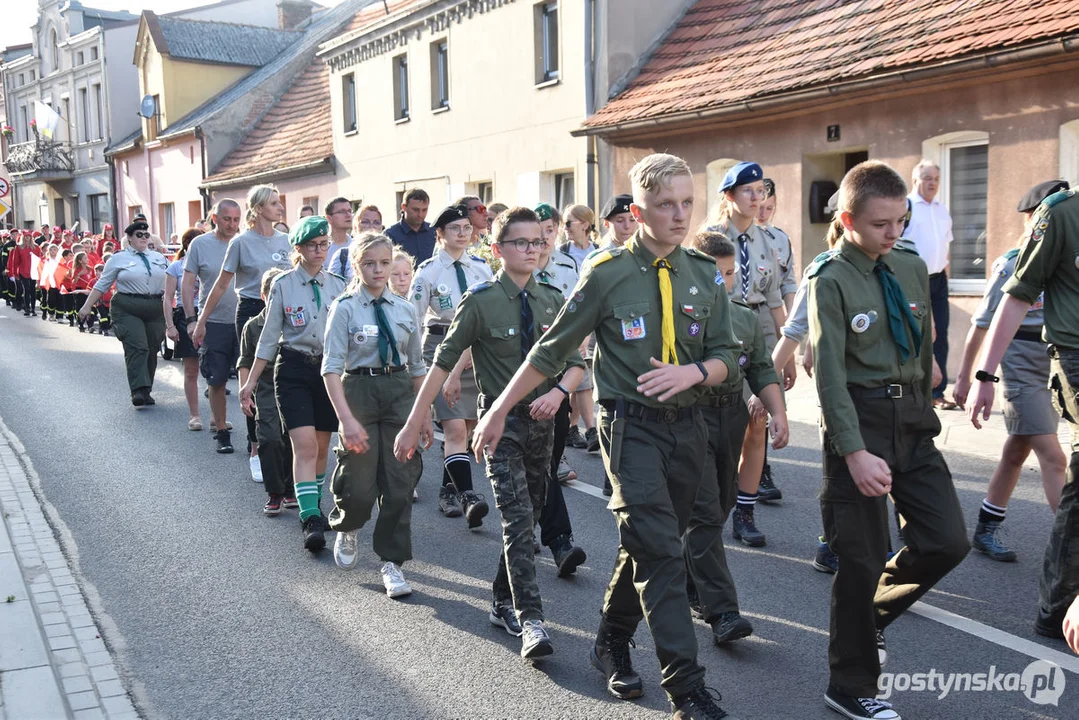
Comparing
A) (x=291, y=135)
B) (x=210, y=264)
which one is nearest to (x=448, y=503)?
(x=210, y=264)

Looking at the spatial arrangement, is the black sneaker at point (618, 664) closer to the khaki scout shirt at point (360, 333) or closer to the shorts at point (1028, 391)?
the khaki scout shirt at point (360, 333)

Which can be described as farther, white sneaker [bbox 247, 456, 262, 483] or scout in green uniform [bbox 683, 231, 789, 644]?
white sneaker [bbox 247, 456, 262, 483]

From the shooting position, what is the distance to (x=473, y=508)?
662cm

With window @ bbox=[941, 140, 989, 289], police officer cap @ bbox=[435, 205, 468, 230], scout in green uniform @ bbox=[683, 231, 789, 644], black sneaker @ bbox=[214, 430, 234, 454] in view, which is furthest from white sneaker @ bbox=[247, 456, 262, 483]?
window @ bbox=[941, 140, 989, 289]

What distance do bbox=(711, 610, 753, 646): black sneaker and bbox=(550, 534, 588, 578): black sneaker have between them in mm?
1051

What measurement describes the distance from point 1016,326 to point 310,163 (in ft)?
82.7

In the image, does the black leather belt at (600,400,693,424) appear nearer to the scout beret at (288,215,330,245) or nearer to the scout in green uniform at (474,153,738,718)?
the scout in green uniform at (474,153,738,718)

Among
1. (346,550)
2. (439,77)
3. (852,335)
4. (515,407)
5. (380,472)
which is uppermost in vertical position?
(439,77)

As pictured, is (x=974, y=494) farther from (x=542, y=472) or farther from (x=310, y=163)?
(x=310, y=163)

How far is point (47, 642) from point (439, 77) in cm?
1925

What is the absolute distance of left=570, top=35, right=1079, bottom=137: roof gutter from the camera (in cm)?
1056

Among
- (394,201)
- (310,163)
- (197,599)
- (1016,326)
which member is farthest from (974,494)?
(310,163)

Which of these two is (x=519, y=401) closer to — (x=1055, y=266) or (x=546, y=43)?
(x=1055, y=266)

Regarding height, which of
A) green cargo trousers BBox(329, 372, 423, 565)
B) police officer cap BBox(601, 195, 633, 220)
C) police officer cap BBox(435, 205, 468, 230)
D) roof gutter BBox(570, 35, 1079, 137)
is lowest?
green cargo trousers BBox(329, 372, 423, 565)
